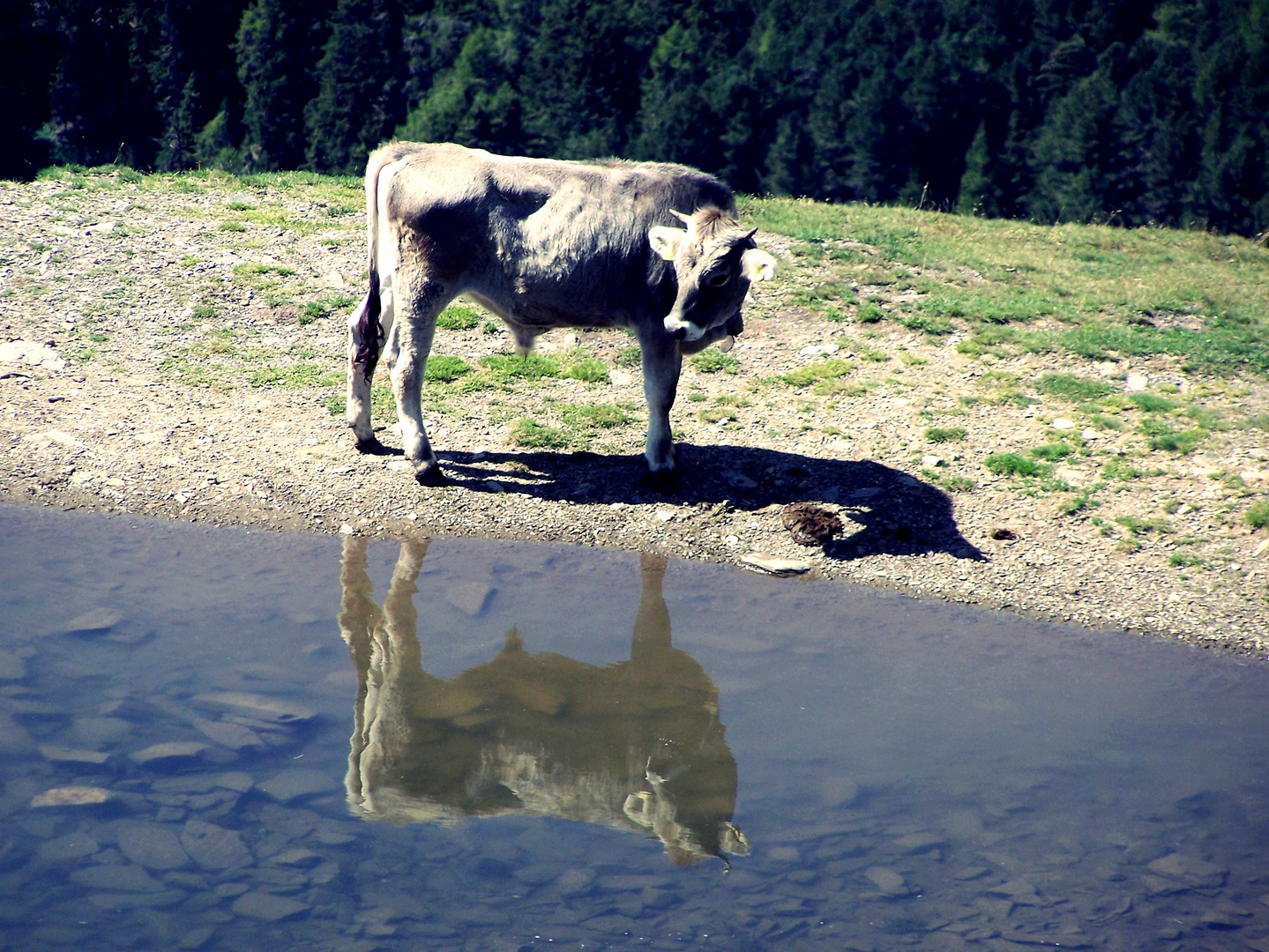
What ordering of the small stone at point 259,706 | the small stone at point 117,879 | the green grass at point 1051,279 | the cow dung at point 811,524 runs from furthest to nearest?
the green grass at point 1051,279 → the cow dung at point 811,524 → the small stone at point 259,706 → the small stone at point 117,879

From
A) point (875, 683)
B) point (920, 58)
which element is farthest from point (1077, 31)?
point (875, 683)

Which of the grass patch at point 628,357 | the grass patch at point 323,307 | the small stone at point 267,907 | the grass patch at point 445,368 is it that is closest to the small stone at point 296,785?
the small stone at point 267,907

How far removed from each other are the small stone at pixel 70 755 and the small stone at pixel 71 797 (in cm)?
26

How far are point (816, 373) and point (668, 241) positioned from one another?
3.65m

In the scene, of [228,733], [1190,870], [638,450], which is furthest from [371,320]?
[1190,870]

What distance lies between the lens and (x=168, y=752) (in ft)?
22.6

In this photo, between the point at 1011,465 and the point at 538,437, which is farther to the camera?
the point at 538,437

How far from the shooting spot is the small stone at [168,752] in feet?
22.4

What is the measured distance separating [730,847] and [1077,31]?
58550 millimetres

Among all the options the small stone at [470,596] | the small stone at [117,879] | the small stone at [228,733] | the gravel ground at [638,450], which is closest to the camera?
the small stone at [117,879]

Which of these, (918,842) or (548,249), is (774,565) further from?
(918,842)

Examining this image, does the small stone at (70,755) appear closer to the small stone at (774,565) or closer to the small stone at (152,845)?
the small stone at (152,845)

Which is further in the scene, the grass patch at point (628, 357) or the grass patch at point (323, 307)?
the grass patch at point (323, 307)

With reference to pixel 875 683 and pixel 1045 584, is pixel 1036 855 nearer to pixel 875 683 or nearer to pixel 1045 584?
pixel 875 683
